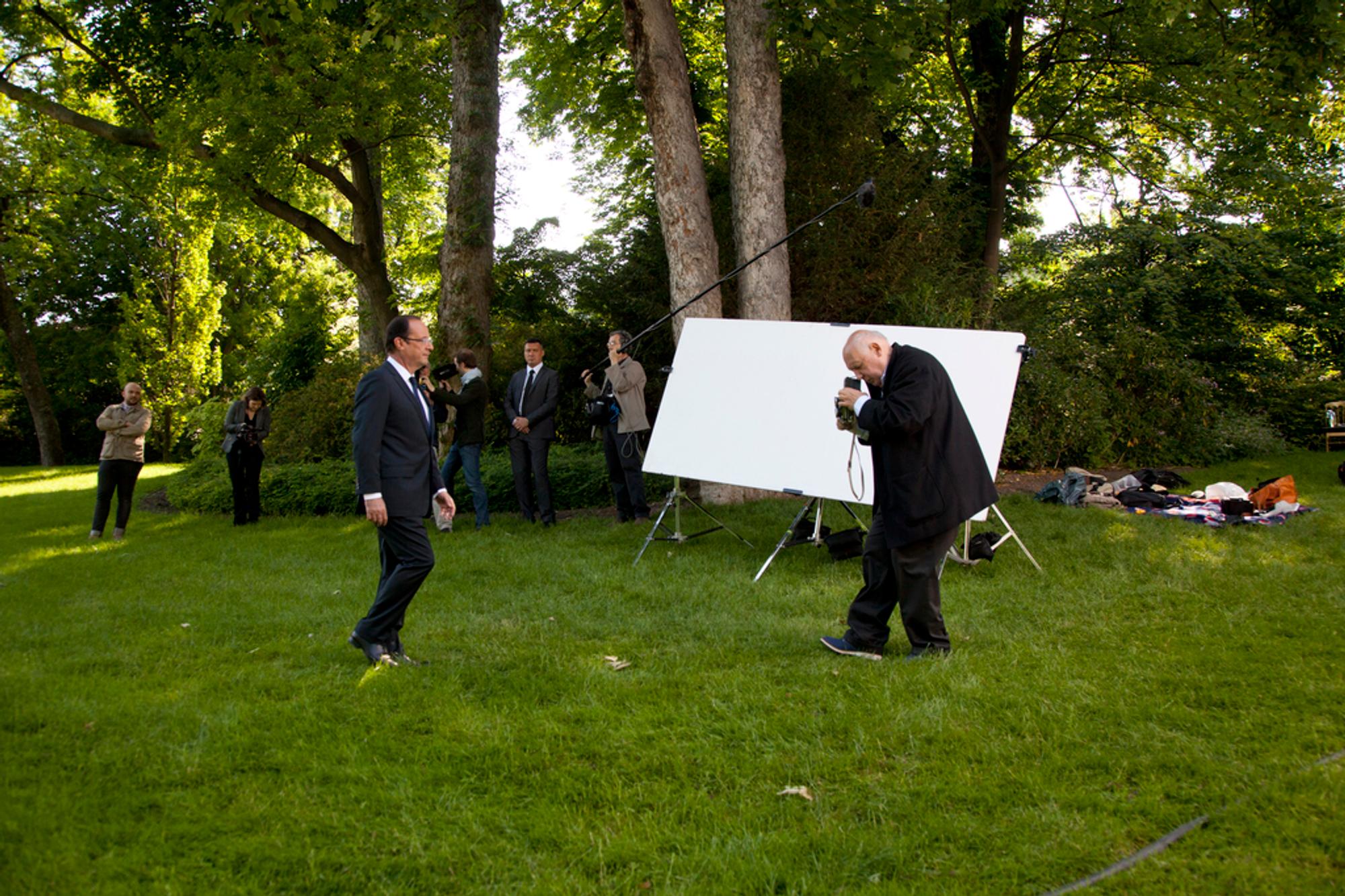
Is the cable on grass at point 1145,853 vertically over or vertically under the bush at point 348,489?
under

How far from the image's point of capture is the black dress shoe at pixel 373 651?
539 centimetres

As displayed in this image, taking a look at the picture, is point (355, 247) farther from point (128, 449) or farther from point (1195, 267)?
point (1195, 267)

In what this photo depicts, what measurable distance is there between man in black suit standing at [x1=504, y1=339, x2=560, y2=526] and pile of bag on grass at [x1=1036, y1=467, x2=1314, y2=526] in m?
5.76

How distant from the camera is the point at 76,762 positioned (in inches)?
159

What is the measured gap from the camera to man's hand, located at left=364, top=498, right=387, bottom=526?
203 inches

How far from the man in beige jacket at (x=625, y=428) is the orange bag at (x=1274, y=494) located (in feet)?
21.3

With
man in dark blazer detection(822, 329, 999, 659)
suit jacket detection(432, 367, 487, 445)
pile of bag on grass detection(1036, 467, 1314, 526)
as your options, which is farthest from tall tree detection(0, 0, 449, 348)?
pile of bag on grass detection(1036, 467, 1314, 526)

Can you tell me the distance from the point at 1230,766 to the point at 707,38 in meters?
17.4

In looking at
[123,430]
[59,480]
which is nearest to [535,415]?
[123,430]

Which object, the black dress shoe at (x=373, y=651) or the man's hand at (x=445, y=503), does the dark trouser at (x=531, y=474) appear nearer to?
the man's hand at (x=445, y=503)

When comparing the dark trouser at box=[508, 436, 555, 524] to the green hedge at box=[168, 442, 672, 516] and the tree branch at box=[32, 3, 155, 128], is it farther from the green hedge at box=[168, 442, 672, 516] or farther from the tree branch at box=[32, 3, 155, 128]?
the tree branch at box=[32, 3, 155, 128]

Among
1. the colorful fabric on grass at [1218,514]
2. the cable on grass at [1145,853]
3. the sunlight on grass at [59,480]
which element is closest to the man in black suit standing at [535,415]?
the colorful fabric on grass at [1218,514]

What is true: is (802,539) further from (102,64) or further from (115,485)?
(102,64)

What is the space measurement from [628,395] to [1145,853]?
24.2 ft
